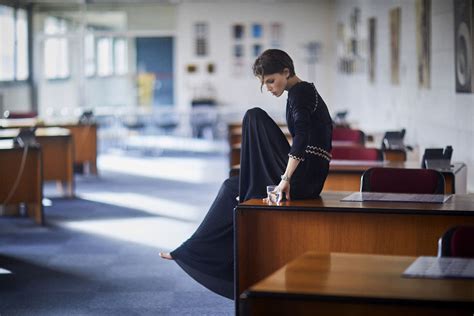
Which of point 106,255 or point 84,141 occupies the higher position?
point 84,141

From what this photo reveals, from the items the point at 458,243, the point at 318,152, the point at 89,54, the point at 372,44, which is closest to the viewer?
the point at 458,243

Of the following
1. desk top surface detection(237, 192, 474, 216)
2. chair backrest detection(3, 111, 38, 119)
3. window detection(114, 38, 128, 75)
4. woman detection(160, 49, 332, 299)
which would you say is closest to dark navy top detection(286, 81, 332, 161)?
woman detection(160, 49, 332, 299)

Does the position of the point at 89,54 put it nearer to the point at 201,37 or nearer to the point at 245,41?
the point at 201,37

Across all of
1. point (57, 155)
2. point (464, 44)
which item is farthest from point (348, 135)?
point (57, 155)

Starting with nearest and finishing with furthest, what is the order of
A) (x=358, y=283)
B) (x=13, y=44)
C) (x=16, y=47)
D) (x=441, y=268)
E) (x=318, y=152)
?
1. (x=358, y=283)
2. (x=441, y=268)
3. (x=318, y=152)
4. (x=13, y=44)
5. (x=16, y=47)

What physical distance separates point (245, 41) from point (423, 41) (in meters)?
12.0

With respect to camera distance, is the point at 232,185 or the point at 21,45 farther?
the point at 21,45

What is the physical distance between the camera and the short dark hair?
5.27 meters

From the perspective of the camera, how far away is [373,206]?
499cm

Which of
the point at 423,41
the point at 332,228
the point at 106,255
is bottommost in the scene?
the point at 106,255

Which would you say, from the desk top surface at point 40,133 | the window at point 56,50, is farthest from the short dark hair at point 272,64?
the window at point 56,50

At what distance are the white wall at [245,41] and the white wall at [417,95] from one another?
5462mm

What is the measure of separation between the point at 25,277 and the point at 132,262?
2.99 feet

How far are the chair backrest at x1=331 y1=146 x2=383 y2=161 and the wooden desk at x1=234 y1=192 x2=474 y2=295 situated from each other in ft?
8.15
